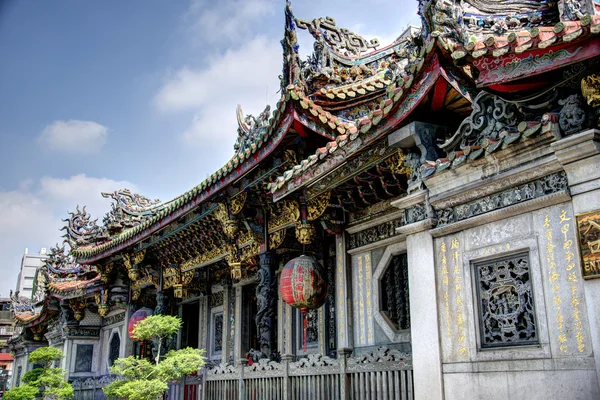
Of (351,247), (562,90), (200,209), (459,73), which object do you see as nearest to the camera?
(562,90)

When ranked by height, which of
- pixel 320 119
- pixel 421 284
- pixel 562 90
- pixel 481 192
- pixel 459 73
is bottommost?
pixel 421 284

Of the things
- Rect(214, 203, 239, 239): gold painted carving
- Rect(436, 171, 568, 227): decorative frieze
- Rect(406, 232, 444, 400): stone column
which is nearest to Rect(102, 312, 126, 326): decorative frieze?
Rect(214, 203, 239, 239): gold painted carving

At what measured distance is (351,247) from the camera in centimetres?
918

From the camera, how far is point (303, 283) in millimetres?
8422

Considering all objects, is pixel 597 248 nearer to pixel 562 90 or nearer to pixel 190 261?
pixel 562 90

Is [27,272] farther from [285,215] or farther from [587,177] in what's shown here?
[587,177]

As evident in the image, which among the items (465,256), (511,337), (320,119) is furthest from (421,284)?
(320,119)

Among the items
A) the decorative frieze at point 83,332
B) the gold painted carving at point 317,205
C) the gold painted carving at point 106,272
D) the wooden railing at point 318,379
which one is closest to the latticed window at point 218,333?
the wooden railing at point 318,379

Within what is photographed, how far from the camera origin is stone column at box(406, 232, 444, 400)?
220 inches

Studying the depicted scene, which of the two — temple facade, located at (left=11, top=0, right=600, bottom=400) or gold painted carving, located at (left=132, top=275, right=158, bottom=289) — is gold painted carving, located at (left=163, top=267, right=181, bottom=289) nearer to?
gold painted carving, located at (left=132, top=275, right=158, bottom=289)

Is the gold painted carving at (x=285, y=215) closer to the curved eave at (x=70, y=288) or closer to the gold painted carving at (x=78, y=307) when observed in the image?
the curved eave at (x=70, y=288)

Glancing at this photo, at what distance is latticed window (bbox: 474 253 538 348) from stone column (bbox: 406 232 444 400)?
0.50 meters

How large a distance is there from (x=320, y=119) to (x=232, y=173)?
7.43 ft

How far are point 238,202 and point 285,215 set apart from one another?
0.98 m
